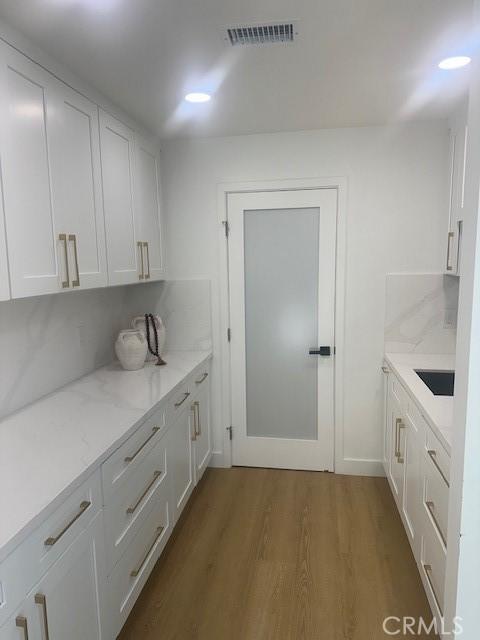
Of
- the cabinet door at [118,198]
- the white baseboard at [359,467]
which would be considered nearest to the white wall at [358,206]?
the white baseboard at [359,467]

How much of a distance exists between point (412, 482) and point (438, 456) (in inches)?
21.8

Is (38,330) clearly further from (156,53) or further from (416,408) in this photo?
(416,408)

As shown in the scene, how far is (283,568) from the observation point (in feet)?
7.45

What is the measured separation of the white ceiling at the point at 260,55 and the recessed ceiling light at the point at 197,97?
48mm

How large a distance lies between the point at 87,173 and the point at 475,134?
171cm

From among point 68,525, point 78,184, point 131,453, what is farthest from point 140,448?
point 78,184

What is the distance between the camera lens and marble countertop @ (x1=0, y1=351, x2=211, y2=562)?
4.07 feet

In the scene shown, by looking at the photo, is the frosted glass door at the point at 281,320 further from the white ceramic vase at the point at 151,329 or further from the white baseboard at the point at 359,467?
the white ceramic vase at the point at 151,329

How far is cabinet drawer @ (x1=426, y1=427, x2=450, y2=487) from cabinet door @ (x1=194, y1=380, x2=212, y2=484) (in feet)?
4.88

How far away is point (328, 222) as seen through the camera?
3023 millimetres

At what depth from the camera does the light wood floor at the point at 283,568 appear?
1936mm

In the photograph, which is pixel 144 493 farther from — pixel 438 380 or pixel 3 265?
pixel 438 380

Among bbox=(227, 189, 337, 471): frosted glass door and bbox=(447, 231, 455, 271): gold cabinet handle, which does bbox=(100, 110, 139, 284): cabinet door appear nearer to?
bbox=(227, 189, 337, 471): frosted glass door

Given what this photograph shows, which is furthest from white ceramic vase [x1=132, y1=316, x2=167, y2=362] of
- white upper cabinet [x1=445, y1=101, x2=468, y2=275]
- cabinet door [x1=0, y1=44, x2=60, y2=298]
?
white upper cabinet [x1=445, y1=101, x2=468, y2=275]
